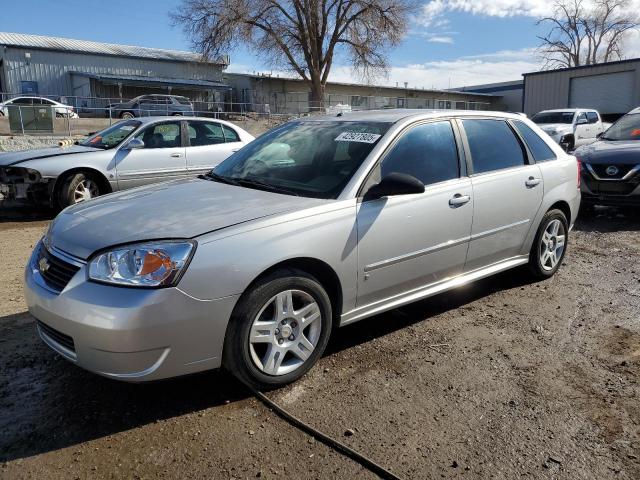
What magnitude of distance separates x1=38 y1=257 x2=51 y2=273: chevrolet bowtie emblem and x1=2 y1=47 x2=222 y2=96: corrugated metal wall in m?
42.8

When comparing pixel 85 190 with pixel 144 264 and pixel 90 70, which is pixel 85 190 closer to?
pixel 144 264

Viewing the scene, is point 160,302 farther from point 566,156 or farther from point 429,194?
point 566,156

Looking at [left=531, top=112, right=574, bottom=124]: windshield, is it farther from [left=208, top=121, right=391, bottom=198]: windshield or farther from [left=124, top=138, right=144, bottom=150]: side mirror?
[left=208, top=121, right=391, bottom=198]: windshield


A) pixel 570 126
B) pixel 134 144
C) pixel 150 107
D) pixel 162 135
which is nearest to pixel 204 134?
pixel 162 135

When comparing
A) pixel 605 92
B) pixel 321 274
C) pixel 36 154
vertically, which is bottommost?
pixel 321 274

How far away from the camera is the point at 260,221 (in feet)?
9.80

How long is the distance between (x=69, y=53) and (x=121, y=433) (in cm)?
4547

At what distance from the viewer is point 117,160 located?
7.95m

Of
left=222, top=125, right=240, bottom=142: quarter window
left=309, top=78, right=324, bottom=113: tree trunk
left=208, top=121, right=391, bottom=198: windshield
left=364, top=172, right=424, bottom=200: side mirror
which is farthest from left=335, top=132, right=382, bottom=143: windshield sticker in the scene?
left=309, top=78, right=324, bottom=113: tree trunk

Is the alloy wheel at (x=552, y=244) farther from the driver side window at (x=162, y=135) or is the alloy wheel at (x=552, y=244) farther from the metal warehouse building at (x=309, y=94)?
the metal warehouse building at (x=309, y=94)

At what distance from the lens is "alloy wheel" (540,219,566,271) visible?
5.04 metres

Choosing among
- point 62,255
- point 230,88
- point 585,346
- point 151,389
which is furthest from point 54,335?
point 230,88

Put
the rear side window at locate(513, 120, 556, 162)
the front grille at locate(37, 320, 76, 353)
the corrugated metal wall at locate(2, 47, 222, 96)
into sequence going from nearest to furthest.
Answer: the front grille at locate(37, 320, 76, 353) < the rear side window at locate(513, 120, 556, 162) < the corrugated metal wall at locate(2, 47, 222, 96)

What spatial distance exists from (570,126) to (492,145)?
15.0m
